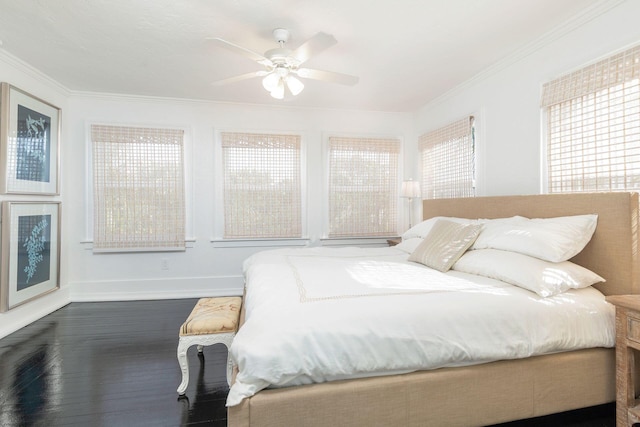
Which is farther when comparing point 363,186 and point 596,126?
point 363,186

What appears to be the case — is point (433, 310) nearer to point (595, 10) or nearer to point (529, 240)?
point (529, 240)

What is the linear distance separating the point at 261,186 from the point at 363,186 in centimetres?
143

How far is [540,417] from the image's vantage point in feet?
5.57

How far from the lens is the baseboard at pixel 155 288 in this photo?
3756 millimetres

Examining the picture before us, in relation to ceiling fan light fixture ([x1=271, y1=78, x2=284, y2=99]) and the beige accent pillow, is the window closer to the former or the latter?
the beige accent pillow

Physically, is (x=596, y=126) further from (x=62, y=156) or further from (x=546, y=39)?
(x=62, y=156)

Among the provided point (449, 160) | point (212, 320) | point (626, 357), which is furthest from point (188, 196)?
point (626, 357)

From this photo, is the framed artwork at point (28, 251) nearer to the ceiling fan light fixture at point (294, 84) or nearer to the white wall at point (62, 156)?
the white wall at point (62, 156)

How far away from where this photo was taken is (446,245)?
235cm

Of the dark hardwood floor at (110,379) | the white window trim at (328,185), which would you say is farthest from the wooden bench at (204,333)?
the white window trim at (328,185)

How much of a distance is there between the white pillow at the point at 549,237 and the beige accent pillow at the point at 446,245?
0.57 ft

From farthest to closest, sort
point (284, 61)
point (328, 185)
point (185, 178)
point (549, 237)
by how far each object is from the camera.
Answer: point (328, 185), point (185, 178), point (284, 61), point (549, 237)

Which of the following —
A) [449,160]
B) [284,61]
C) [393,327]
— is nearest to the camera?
[393,327]

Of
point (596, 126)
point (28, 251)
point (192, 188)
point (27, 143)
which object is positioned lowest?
point (28, 251)
